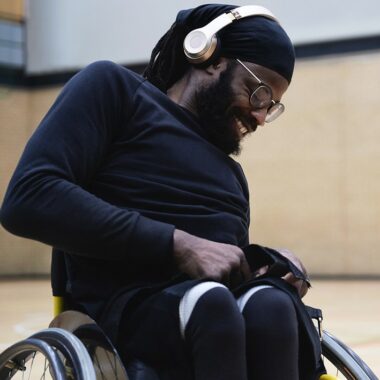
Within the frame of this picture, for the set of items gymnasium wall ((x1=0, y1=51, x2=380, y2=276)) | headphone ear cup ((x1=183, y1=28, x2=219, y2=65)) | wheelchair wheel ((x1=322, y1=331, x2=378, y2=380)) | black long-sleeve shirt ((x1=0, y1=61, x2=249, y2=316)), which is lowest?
gymnasium wall ((x1=0, y1=51, x2=380, y2=276))

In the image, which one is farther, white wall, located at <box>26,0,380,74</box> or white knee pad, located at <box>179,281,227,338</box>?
white wall, located at <box>26,0,380,74</box>

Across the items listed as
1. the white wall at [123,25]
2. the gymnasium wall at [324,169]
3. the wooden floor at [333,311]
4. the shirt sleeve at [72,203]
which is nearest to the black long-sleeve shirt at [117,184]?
the shirt sleeve at [72,203]

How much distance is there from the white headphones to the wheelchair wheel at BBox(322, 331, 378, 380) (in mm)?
704

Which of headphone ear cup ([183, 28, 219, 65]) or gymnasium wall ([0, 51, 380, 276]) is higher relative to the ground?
headphone ear cup ([183, 28, 219, 65])

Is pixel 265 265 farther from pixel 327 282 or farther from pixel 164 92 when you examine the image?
pixel 327 282

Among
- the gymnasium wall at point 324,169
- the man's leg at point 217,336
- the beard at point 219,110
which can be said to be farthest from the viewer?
the gymnasium wall at point 324,169

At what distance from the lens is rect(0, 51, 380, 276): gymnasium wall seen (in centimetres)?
1125

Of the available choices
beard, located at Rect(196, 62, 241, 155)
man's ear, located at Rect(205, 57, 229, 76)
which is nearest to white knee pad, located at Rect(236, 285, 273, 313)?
beard, located at Rect(196, 62, 241, 155)

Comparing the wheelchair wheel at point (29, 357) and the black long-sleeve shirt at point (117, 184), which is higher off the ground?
the black long-sleeve shirt at point (117, 184)

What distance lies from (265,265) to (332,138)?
10.0 m

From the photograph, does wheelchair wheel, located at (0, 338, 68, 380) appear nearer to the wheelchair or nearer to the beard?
the wheelchair

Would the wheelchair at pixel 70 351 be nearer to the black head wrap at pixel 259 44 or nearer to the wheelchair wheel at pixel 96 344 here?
the wheelchair wheel at pixel 96 344

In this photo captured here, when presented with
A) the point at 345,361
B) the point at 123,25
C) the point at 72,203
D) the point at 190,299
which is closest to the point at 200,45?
the point at 72,203

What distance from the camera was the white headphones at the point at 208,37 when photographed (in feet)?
5.66
